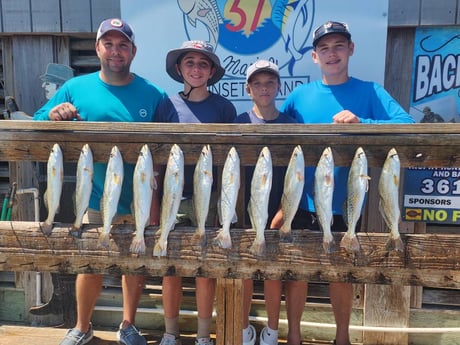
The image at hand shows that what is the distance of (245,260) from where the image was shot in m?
2.21

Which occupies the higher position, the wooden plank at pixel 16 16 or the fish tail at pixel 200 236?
the wooden plank at pixel 16 16

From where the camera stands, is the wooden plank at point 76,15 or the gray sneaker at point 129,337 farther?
the wooden plank at point 76,15

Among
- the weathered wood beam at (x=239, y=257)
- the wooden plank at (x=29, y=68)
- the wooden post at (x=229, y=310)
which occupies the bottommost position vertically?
the wooden post at (x=229, y=310)

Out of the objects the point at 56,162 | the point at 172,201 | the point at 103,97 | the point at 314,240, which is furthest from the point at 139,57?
the point at 314,240

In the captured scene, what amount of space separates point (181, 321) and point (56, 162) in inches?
77.2

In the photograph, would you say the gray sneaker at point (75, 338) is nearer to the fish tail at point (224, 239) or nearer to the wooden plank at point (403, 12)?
the fish tail at point (224, 239)

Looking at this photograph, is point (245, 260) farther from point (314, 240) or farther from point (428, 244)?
point (428, 244)

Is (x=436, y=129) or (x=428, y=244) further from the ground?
(x=436, y=129)

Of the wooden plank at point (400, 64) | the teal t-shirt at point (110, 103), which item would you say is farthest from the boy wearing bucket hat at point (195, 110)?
the wooden plank at point (400, 64)

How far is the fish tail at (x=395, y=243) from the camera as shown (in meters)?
2.10

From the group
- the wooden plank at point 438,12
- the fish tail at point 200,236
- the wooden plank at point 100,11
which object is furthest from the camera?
the wooden plank at point 100,11

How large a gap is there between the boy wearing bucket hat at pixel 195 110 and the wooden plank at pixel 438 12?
1.56m

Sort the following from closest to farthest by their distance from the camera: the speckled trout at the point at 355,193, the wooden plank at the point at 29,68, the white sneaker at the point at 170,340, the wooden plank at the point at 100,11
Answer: the speckled trout at the point at 355,193, the white sneaker at the point at 170,340, the wooden plank at the point at 100,11, the wooden plank at the point at 29,68

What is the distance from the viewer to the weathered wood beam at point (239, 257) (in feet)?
7.02
